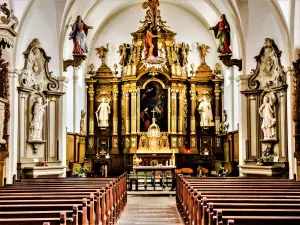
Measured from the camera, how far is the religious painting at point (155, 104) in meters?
23.3

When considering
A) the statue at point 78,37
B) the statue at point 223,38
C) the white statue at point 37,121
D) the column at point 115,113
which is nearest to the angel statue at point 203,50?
the column at point 115,113

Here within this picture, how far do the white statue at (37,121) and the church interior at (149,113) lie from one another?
0.12 ft

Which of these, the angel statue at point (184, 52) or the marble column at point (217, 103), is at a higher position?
the angel statue at point (184, 52)

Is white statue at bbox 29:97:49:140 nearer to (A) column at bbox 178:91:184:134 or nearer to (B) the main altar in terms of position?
(B) the main altar

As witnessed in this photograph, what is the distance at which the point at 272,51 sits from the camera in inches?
608

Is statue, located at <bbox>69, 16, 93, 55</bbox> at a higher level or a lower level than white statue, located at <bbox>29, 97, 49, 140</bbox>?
higher

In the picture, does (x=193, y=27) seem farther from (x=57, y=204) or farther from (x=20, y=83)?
(x=57, y=204)

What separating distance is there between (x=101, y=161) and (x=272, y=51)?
10.7 metres

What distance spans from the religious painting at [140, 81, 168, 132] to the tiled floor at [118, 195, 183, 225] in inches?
313

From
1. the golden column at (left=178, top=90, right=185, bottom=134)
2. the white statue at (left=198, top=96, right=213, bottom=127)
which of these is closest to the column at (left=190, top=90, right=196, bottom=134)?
the white statue at (left=198, top=96, right=213, bottom=127)

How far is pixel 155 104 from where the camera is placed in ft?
76.8

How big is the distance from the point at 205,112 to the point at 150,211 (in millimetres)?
11691

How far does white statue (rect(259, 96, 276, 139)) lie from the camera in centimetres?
1525

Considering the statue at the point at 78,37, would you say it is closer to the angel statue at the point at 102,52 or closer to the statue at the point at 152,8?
the statue at the point at 152,8
